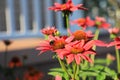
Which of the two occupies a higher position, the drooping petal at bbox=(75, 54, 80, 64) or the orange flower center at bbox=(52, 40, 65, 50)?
the orange flower center at bbox=(52, 40, 65, 50)

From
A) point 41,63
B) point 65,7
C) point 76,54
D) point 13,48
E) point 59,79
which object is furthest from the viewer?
point 13,48

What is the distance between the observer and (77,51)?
1.73m

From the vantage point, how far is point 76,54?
1720 millimetres

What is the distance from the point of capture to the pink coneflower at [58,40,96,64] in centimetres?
169

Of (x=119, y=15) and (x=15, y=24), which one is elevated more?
(x=119, y=15)

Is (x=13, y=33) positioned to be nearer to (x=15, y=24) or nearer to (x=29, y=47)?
(x=15, y=24)

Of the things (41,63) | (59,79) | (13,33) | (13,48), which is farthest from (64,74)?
(13,33)

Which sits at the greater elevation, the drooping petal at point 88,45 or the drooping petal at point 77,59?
the drooping petal at point 88,45

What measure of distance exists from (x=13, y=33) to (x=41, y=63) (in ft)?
7.06

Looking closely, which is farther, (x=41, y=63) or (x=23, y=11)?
(x=23, y=11)

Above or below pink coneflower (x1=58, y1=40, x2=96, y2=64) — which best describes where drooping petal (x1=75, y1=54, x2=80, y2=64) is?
below

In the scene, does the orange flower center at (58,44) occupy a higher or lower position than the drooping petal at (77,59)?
higher

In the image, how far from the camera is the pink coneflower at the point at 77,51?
5.54 ft

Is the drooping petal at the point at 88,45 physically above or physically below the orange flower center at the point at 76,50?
above
